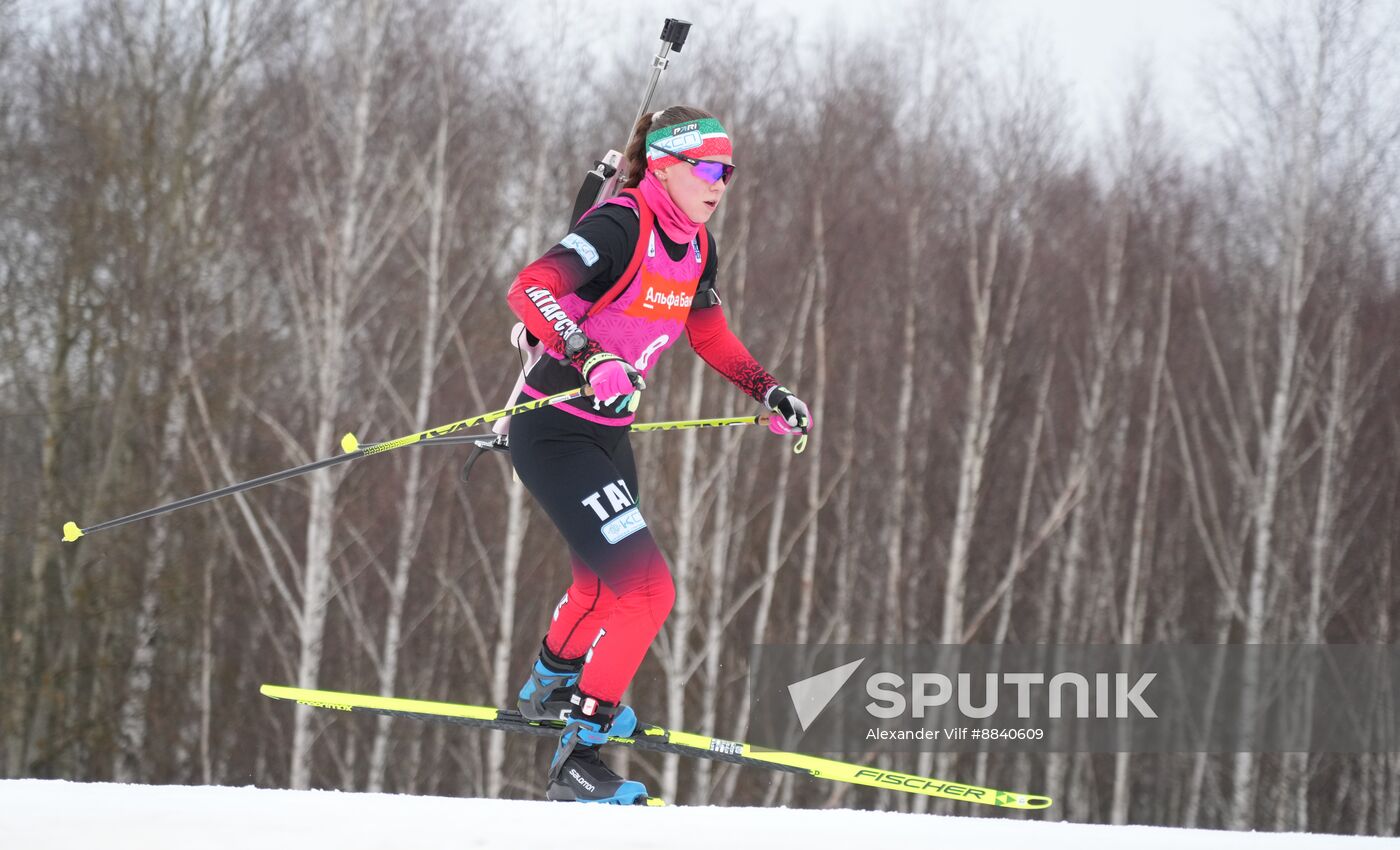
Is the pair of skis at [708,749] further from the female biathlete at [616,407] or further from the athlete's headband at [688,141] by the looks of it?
the athlete's headband at [688,141]

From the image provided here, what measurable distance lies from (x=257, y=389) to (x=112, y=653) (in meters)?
3.40

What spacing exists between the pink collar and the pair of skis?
1597 millimetres

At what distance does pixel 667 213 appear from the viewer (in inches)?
148

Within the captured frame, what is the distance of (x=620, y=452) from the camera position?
3979 mm

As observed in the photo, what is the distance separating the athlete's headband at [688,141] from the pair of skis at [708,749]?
1818mm

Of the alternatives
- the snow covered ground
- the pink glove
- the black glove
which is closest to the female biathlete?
the pink glove

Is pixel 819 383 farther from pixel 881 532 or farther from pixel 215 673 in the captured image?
pixel 215 673

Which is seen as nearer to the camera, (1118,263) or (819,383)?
(819,383)

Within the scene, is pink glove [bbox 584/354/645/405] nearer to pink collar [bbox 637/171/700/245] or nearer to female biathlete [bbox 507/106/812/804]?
female biathlete [bbox 507/106/812/804]

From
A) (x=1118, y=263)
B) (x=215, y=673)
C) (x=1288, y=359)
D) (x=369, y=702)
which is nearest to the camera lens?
(x=369, y=702)

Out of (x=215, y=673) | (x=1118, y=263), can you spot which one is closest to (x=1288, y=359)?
(x=1118, y=263)

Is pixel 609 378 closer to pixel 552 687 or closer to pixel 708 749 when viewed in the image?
pixel 552 687

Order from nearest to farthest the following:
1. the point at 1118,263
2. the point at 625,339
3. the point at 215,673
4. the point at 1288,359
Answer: the point at 625,339
the point at 1288,359
the point at 215,673
the point at 1118,263

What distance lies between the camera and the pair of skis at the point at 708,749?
13.2ft
